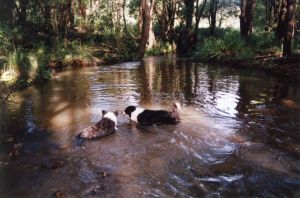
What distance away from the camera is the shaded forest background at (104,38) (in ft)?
57.0

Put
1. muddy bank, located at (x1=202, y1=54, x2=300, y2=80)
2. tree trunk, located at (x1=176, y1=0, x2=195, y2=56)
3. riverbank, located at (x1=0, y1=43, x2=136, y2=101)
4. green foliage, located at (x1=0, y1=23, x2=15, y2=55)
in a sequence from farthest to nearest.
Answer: tree trunk, located at (x1=176, y1=0, x2=195, y2=56) < green foliage, located at (x1=0, y1=23, x2=15, y2=55) < muddy bank, located at (x1=202, y1=54, x2=300, y2=80) < riverbank, located at (x1=0, y1=43, x2=136, y2=101)

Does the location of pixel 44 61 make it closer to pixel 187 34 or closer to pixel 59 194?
pixel 59 194

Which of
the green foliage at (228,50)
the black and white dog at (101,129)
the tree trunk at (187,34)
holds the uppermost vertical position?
the tree trunk at (187,34)

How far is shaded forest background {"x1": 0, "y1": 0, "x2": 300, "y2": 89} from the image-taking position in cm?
1736

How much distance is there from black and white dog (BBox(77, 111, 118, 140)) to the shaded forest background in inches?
267

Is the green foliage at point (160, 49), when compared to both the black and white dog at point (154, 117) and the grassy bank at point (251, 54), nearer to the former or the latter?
the grassy bank at point (251, 54)

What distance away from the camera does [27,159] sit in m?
6.63

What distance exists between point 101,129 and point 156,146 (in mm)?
1305

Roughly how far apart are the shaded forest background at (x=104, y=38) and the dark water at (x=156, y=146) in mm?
4569

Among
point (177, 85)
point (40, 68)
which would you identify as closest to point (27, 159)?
point (177, 85)

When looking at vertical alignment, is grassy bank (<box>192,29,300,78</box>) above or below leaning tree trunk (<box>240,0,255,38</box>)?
below

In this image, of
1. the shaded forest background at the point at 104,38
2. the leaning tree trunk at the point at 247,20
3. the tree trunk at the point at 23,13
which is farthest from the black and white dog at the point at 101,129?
the tree trunk at the point at 23,13

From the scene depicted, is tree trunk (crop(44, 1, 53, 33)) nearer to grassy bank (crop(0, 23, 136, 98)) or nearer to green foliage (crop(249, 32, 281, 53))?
grassy bank (crop(0, 23, 136, 98))

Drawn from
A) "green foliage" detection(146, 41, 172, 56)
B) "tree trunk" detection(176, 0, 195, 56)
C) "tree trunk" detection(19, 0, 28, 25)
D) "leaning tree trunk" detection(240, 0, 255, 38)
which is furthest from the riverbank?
"tree trunk" detection(176, 0, 195, 56)
